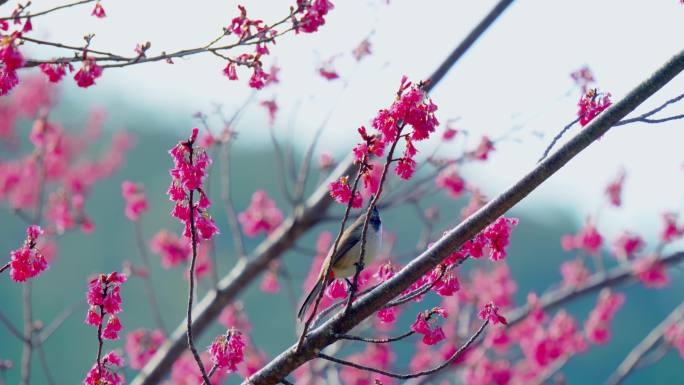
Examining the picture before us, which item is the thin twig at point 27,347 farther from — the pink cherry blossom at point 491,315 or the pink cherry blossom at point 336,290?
the pink cherry blossom at point 491,315

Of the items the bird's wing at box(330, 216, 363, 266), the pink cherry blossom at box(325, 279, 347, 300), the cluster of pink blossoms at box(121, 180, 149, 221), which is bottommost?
the pink cherry blossom at box(325, 279, 347, 300)

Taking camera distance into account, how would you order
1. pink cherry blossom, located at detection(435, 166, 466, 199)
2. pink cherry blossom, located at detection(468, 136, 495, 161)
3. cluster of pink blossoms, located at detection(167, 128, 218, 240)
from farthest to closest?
pink cherry blossom, located at detection(435, 166, 466, 199), pink cherry blossom, located at detection(468, 136, 495, 161), cluster of pink blossoms, located at detection(167, 128, 218, 240)

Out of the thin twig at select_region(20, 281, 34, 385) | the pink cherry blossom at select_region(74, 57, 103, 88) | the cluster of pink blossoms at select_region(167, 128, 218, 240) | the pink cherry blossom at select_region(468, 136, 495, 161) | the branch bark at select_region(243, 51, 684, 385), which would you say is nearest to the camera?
the cluster of pink blossoms at select_region(167, 128, 218, 240)

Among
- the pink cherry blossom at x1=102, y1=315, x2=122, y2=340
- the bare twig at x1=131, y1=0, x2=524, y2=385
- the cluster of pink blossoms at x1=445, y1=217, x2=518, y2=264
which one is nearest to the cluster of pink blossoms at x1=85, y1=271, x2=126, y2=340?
the pink cherry blossom at x1=102, y1=315, x2=122, y2=340

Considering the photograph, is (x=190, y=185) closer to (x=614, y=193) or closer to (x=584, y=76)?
(x=584, y=76)

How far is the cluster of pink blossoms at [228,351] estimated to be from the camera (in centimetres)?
291

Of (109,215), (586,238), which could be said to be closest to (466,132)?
(586,238)

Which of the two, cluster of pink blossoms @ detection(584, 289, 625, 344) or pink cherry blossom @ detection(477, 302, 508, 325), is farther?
cluster of pink blossoms @ detection(584, 289, 625, 344)

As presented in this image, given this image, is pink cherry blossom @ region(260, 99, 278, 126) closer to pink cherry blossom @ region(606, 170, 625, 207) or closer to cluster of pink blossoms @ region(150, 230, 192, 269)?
cluster of pink blossoms @ region(150, 230, 192, 269)

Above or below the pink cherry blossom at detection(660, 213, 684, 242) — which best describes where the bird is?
below

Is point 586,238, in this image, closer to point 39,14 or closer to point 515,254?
point 39,14

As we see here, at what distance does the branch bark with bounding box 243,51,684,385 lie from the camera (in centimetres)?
264

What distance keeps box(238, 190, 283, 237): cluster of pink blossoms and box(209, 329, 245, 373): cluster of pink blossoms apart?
316 centimetres

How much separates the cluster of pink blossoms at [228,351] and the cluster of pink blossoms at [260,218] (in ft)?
10.4
